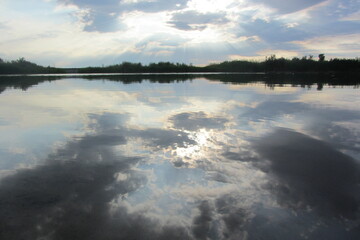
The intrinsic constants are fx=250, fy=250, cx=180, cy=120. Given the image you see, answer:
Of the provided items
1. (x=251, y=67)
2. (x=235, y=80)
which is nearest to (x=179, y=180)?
(x=235, y=80)

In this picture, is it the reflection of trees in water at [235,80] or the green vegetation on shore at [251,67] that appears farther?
the green vegetation on shore at [251,67]

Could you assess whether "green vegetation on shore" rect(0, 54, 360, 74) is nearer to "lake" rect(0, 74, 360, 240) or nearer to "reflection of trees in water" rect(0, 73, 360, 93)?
"reflection of trees in water" rect(0, 73, 360, 93)

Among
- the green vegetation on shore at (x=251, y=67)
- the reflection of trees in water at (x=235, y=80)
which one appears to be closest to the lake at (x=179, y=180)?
the reflection of trees in water at (x=235, y=80)

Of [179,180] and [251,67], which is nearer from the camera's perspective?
[179,180]

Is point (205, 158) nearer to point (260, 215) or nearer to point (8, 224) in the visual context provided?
point (260, 215)

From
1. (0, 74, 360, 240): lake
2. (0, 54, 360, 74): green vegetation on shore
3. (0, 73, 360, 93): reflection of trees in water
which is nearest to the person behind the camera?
(0, 74, 360, 240): lake

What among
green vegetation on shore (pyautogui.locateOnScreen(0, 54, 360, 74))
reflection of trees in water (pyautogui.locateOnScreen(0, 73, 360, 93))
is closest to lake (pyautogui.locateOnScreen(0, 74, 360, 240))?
reflection of trees in water (pyautogui.locateOnScreen(0, 73, 360, 93))

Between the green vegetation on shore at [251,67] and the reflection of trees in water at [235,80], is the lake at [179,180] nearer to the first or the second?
the reflection of trees in water at [235,80]

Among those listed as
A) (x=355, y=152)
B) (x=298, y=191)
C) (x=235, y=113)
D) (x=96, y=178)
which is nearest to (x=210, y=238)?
→ (x=298, y=191)

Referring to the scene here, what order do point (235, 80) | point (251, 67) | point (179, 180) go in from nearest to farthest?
point (179, 180) < point (235, 80) < point (251, 67)

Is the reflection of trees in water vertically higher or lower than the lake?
higher

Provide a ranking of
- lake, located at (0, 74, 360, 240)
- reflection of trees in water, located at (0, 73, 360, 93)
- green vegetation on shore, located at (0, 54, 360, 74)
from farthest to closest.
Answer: green vegetation on shore, located at (0, 54, 360, 74) < reflection of trees in water, located at (0, 73, 360, 93) < lake, located at (0, 74, 360, 240)

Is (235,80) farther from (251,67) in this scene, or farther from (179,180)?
(251,67)

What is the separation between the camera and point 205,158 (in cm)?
590
